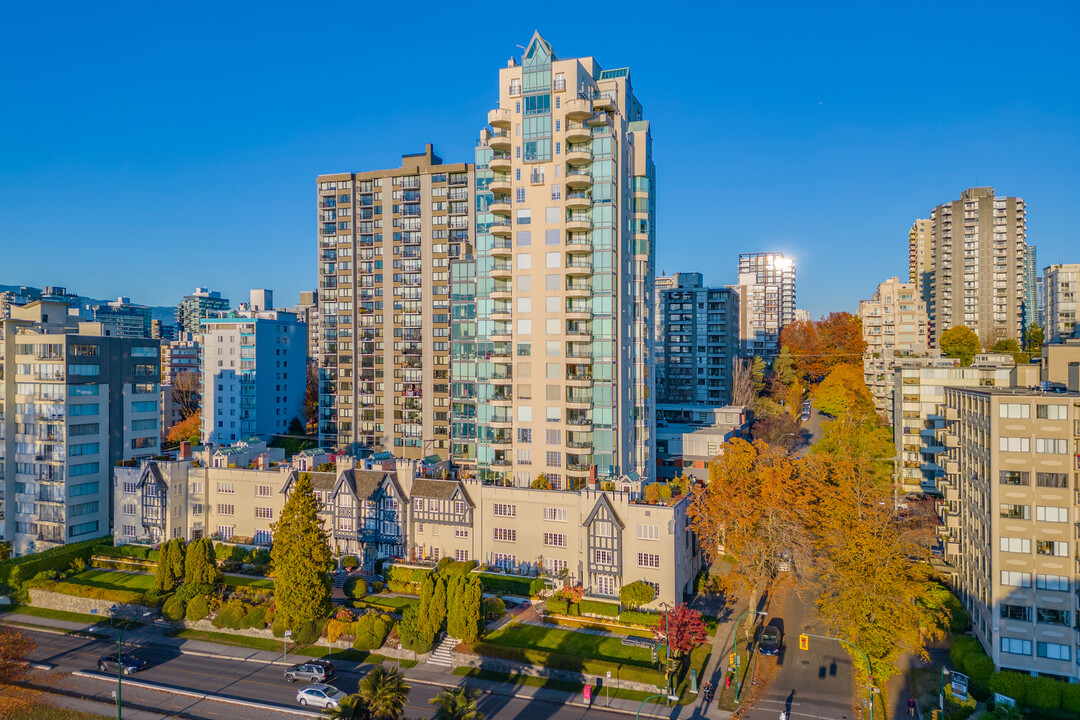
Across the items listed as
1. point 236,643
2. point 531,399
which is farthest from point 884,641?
point 236,643

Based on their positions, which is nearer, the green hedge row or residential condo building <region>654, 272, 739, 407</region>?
the green hedge row

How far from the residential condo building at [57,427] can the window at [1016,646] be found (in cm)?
9580

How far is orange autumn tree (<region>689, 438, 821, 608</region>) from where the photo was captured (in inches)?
2281

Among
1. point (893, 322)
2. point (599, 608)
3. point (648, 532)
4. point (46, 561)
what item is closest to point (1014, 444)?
point (648, 532)

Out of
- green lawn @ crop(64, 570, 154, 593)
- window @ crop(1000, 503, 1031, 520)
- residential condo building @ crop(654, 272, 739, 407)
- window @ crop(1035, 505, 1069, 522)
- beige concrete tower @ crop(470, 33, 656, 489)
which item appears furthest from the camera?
residential condo building @ crop(654, 272, 739, 407)

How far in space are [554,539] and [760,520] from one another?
19693 millimetres

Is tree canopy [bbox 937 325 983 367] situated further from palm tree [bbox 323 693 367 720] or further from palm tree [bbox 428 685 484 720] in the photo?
palm tree [bbox 323 693 367 720]

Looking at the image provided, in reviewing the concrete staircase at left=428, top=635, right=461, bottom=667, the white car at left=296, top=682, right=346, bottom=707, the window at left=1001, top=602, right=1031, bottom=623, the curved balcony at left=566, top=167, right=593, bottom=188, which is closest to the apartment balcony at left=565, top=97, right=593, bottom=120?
the curved balcony at left=566, top=167, right=593, bottom=188

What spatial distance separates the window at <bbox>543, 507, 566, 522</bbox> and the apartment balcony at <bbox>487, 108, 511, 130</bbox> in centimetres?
4286

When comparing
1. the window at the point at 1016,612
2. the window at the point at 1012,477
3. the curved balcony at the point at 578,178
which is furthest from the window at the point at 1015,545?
the curved balcony at the point at 578,178

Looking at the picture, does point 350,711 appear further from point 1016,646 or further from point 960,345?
point 960,345

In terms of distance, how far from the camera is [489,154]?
3100 inches

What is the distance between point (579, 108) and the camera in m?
72.8

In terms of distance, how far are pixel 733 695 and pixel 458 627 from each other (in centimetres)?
2085
